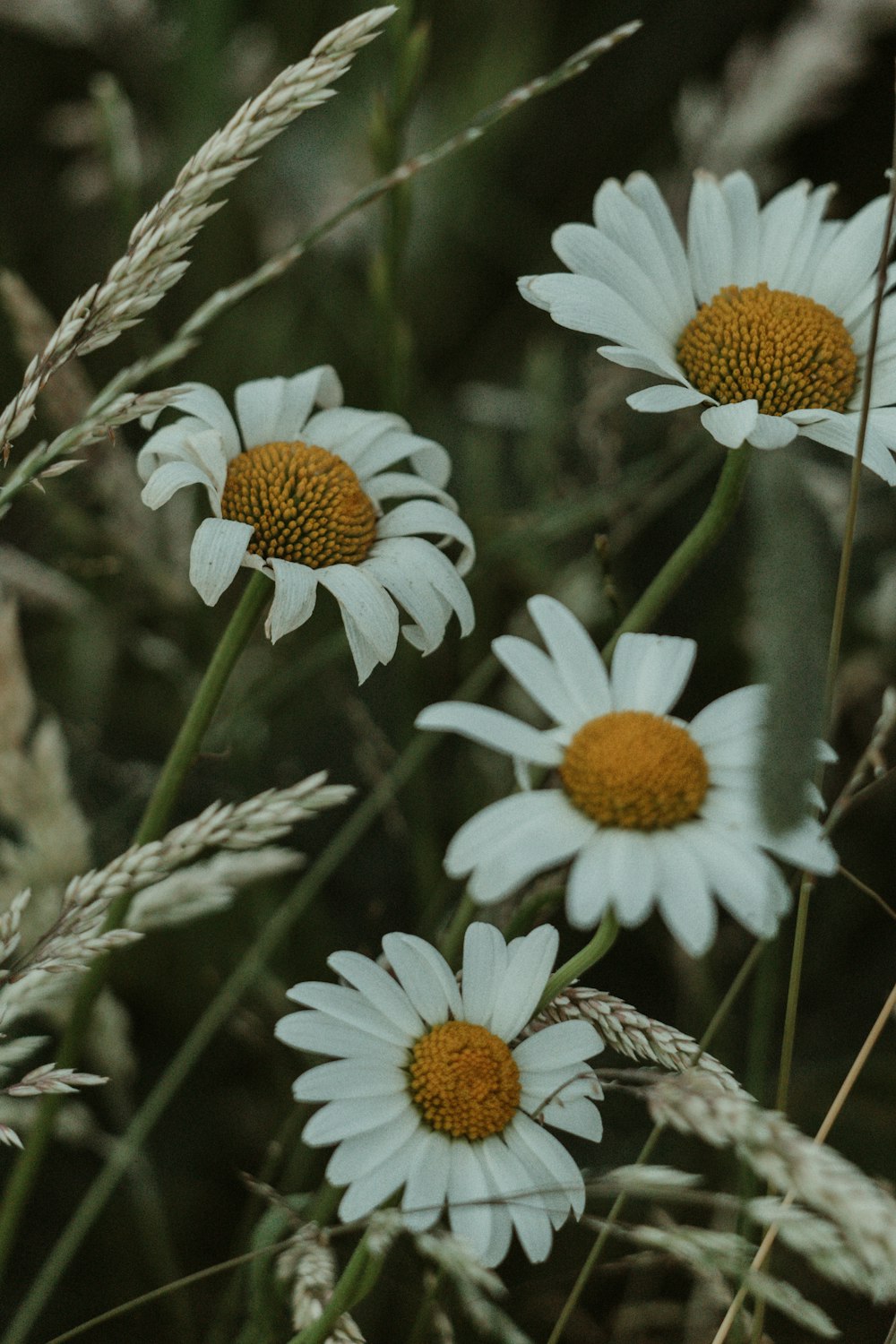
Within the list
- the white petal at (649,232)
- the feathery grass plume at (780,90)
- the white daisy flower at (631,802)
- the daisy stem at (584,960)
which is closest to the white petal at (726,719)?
the white daisy flower at (631,802)

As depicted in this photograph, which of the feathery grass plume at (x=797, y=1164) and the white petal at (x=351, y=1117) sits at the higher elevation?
the feathery grass plume at (x=797, y=1164)

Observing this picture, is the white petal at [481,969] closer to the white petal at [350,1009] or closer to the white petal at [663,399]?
the white petal at [350,1009]

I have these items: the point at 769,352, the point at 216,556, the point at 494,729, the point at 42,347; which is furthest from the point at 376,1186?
the point at 42,347

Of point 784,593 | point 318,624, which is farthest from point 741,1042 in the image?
point 784,593

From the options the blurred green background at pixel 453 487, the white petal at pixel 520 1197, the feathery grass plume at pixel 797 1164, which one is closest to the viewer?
the feathery grass plume at pixel 797 1164

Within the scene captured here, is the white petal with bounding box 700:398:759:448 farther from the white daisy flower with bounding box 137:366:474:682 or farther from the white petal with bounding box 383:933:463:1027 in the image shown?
the white petal with bounding box 383:933:463:1027
